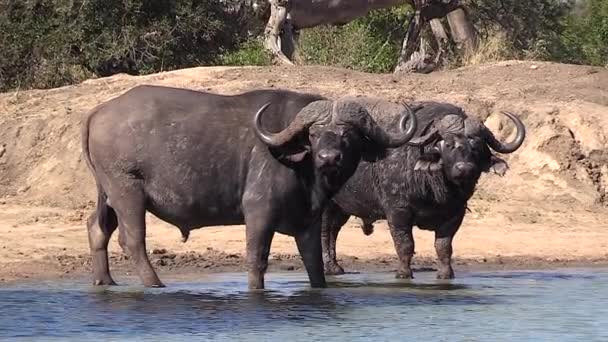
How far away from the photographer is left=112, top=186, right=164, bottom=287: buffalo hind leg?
41.5ft

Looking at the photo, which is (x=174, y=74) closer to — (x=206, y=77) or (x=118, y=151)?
(x=206, y=77)

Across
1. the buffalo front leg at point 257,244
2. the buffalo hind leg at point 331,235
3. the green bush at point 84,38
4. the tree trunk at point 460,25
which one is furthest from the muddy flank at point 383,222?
the tree trunk at point 460,25

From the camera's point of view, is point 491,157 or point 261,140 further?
point 491,157

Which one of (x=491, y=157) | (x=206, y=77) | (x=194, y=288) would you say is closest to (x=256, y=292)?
(x=194, y=288)

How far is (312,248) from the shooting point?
1277 centimetres

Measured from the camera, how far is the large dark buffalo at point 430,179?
13.8 m

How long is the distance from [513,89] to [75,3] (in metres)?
7.01

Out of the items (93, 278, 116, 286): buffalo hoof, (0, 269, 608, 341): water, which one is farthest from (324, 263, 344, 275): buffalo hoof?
(93, 278, 116, 286): buffalo hoof

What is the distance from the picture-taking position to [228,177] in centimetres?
1255

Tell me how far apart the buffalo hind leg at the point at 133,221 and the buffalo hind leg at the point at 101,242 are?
1.08 feet

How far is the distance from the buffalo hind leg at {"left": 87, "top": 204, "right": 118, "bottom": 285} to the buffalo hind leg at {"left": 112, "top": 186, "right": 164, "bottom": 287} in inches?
13.0

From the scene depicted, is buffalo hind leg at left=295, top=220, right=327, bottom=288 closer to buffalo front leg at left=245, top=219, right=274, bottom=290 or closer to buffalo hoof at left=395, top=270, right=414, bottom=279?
buffalo front leg at left=245, top=219, right=274, bottom=290

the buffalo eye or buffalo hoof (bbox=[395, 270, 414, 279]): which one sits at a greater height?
the buffalo eye

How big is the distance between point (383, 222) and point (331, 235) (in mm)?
2609
